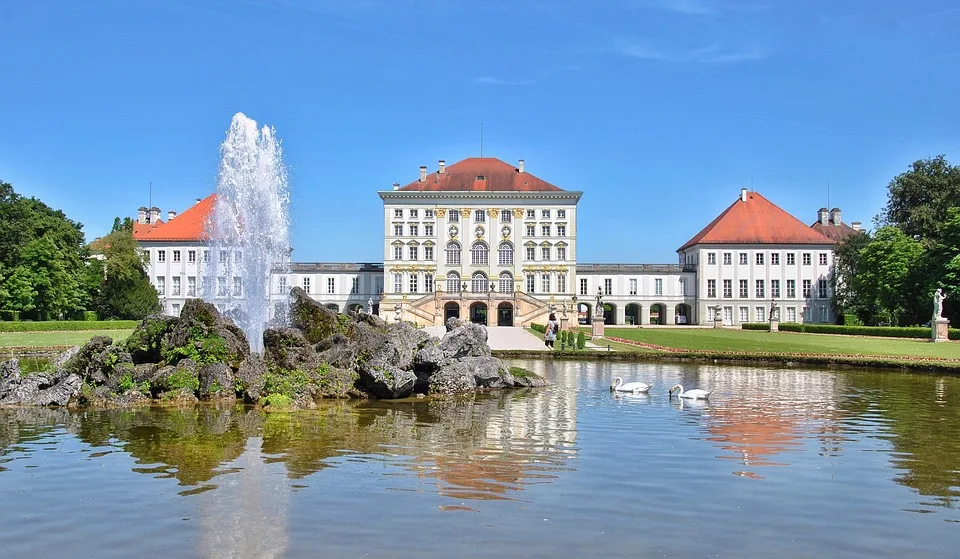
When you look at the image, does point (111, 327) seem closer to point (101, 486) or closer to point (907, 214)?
point (101, 486)

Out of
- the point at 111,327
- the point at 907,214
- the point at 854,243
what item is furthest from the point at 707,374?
the point at 854,243

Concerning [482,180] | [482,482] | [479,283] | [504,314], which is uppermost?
[482,180]

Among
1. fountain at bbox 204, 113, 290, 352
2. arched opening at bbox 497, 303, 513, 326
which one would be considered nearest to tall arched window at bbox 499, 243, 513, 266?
arched opening at bbox 497, 303, 513, 326

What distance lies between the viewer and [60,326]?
5175cm

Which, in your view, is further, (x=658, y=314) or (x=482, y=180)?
(x=658, y=314)

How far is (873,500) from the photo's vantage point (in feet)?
28.0

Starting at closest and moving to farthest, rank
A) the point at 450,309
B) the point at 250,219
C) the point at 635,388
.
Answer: the point at 635,388 → the point at 250,219 → the point at 450,309

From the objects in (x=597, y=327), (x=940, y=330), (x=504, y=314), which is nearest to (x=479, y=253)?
(x=504, y=314)

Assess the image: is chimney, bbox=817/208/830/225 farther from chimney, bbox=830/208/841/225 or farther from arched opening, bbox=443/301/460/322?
arched opening, bbox=443/301/460/322

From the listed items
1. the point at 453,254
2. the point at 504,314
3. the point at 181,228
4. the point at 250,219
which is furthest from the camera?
the point at 181,228

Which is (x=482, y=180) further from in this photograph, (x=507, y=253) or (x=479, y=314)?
(x=479, y=314)

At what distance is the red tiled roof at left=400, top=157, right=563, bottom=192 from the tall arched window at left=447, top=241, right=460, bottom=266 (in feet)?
17.2

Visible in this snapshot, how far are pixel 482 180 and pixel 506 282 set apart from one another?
33.1 ft

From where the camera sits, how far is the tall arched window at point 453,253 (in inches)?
3125
